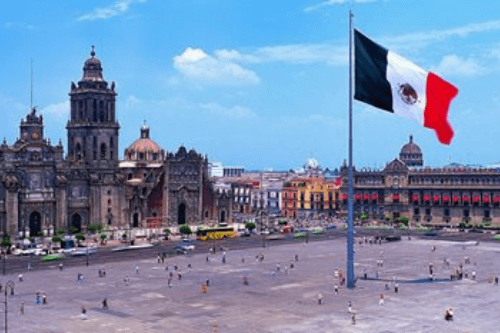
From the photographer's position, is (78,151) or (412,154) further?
(412,154)

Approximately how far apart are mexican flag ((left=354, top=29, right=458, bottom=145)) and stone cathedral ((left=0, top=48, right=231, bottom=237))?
2982 inches

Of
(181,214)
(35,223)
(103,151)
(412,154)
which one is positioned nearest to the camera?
(35,223)

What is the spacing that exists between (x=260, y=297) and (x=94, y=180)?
6847 centimetres

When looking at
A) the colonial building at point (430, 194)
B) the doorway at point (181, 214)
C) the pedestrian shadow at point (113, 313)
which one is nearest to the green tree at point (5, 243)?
the doorway at point (181, 214)

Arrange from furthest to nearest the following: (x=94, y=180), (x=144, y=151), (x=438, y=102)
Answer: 1. (x=144, y=151)
2. (x=94, y=180)
3. (x=438, y=102)

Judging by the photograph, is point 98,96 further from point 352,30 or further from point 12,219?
point 352,30

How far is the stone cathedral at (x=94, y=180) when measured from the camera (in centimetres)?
11375

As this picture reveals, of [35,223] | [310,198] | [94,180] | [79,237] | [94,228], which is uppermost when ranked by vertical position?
[94,180]

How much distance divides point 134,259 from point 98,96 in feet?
152

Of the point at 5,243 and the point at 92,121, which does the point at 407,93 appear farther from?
the point at 92,121

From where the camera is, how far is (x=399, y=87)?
4653cm

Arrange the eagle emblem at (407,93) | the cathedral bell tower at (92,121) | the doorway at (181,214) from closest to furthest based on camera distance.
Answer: the eagle emblem at (407,93)
the cathedral bell tower at (92,121)
the doorway at (181,214)

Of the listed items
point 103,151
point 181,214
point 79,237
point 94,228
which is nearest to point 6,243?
Answer: point 79,237

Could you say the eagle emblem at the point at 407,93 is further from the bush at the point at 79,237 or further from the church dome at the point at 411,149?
the church dome at the point at 411,149
